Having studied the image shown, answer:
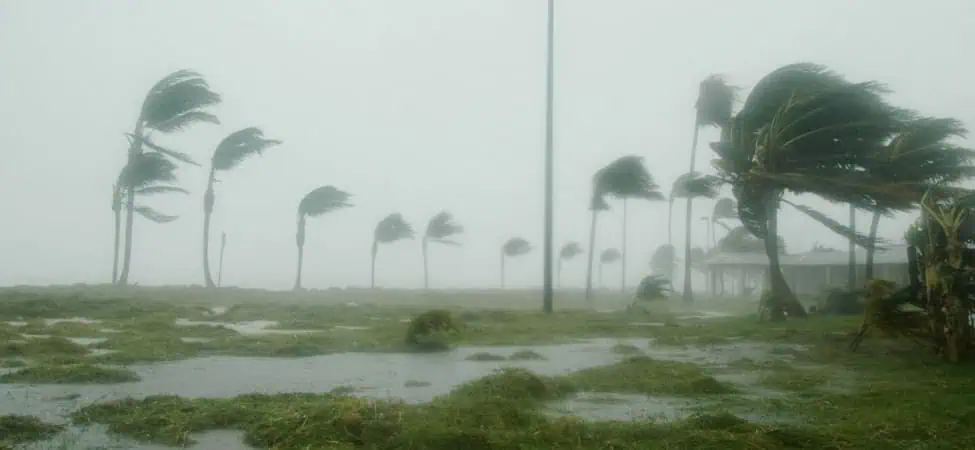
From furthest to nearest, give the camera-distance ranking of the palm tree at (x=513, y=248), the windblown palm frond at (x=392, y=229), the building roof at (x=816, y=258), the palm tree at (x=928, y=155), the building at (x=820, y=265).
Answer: the palm tree at (x=513, y=248), the windblown palm frond at (x=392, y=229), the building roof at (x=816, y=258), the building at (x=820, y=265), the palm tree at (x=928, y=155)

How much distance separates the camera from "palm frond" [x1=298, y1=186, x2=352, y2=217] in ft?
179

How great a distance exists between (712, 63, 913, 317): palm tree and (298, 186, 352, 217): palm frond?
36.7 meters

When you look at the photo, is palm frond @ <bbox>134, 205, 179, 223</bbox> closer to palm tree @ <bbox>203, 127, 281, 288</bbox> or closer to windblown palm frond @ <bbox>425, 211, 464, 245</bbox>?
palm tree @ <bbox>203, 127, 281, 288</bbox>

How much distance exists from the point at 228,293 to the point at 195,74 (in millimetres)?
10812

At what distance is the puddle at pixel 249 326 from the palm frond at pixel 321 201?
33761mm

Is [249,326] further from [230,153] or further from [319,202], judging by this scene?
[319,202]

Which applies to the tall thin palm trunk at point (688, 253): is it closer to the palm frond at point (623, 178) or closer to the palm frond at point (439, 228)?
the palm frond at point (623, 178)

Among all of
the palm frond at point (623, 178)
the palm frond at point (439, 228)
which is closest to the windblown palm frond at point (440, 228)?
the palm frond at point (439, 228)

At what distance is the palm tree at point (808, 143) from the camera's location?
20.8m

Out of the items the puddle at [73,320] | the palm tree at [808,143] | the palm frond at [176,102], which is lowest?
the puddle at [73,320]

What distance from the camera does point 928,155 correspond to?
26.1m

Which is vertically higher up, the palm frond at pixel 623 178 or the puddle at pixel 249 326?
the palm frond at pixel 623 178

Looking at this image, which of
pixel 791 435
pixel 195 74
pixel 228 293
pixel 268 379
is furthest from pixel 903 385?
pixel 195 74

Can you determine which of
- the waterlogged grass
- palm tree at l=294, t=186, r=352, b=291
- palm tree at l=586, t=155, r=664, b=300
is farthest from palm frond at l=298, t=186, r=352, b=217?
the waterlogged grass
